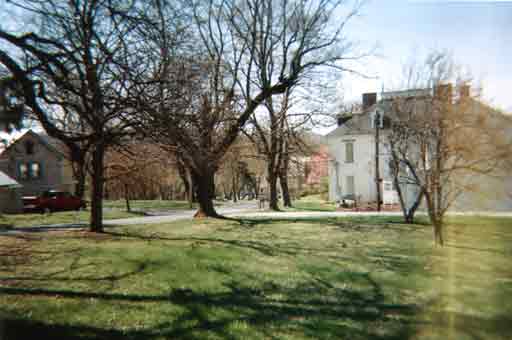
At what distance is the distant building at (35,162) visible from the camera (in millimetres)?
5892

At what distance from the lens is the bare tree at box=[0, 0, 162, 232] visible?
15.3 feet

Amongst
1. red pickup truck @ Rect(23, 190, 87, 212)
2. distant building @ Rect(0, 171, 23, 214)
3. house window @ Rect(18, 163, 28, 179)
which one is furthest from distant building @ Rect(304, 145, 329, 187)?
house window @ Rect(18, 163, 28, 179)

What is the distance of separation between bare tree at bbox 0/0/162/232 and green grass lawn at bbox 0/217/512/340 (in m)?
2.25

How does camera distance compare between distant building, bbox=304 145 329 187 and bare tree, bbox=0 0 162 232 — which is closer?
bare tree, bbox=0 0 162 232

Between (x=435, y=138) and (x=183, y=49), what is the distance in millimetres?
5078

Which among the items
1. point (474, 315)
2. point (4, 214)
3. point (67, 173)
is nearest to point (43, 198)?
point (67, 173)

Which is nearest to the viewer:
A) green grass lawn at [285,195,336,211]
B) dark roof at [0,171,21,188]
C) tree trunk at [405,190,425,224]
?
dark roof at [0,171,21,188]

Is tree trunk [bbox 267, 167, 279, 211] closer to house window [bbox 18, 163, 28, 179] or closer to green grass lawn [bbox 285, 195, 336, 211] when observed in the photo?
green grass lawn [bbox 285, 195, 336, 211]

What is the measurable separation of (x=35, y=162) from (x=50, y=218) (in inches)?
166

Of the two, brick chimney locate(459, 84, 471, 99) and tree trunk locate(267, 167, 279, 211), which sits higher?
brick chimney locate(459, 84, 471, 99)

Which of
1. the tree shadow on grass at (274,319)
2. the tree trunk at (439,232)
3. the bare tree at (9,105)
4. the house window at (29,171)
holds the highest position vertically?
the bare tree at (9,105)

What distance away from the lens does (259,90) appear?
15.1 metres

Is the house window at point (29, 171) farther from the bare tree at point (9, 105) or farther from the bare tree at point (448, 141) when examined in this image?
the bare tree at point (448, 141)

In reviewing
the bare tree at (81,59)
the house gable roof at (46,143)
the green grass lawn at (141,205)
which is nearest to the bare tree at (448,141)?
the bare tree at (81,59)
